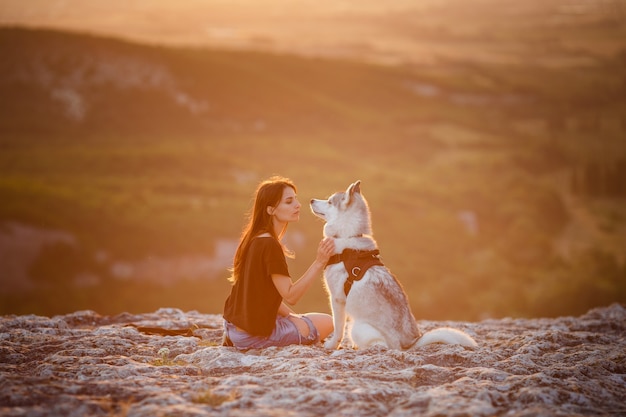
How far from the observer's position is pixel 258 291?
9766 millimetres

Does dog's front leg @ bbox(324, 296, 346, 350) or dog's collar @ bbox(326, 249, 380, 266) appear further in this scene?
dog's front leg @ bbox(324, 296, 346, 350)

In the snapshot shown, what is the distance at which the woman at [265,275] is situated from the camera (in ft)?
31.5

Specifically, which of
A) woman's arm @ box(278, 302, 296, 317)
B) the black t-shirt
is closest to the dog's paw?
woman's arm @ box(278, 302, 296, 317)

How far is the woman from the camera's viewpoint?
31.5 feet

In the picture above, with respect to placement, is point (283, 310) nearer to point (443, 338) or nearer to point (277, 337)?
point (277, 337)

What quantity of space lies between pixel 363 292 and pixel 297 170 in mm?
90670

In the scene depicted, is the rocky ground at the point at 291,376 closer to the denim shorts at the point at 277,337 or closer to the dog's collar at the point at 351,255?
the denim shorts at the point at 277,337

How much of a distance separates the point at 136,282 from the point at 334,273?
179ft

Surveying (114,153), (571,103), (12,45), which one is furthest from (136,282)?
(571,103)

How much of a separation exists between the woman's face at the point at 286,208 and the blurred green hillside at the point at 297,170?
156 feet

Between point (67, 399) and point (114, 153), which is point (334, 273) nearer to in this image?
point (67, 399)

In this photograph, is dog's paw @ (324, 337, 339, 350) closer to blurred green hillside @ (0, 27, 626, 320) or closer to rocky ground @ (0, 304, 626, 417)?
rocky ground @ (0, 304, 626, 417)

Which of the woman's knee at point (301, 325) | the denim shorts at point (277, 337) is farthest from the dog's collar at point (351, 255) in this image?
the denim shorts at point (277, 337)

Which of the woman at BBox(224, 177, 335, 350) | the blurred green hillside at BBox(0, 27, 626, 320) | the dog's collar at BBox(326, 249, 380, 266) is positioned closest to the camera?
the woman at BBox(224, 177, 335, 350)
